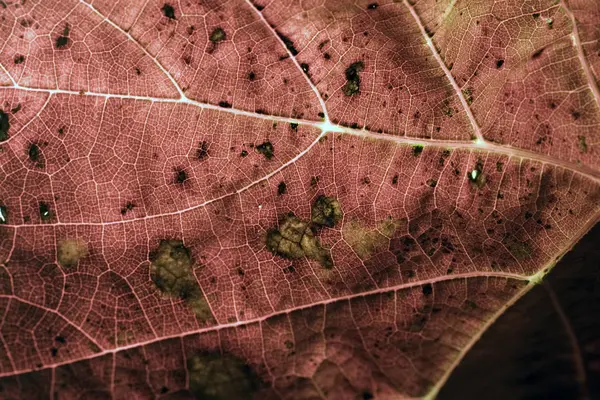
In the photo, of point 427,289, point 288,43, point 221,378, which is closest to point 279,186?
point 288,43

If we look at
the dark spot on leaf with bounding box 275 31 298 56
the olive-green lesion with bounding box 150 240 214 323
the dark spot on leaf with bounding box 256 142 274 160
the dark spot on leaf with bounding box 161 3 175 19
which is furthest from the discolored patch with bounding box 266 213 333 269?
the dark spot on leaf with bounding box 161 3 175 19

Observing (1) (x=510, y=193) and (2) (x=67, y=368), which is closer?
(2) (x=67, y=368)

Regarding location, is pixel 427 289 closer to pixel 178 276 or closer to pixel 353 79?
pixel 353 79

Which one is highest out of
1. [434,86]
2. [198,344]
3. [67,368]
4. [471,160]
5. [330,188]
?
[434,86]

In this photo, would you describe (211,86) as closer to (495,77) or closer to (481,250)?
(495,77)

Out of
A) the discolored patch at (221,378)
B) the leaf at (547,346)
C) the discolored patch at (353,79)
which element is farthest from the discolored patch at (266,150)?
the leaf at (547,346)

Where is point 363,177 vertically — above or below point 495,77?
below

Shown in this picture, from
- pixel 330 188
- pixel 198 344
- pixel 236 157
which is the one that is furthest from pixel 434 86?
pixel 198 344
